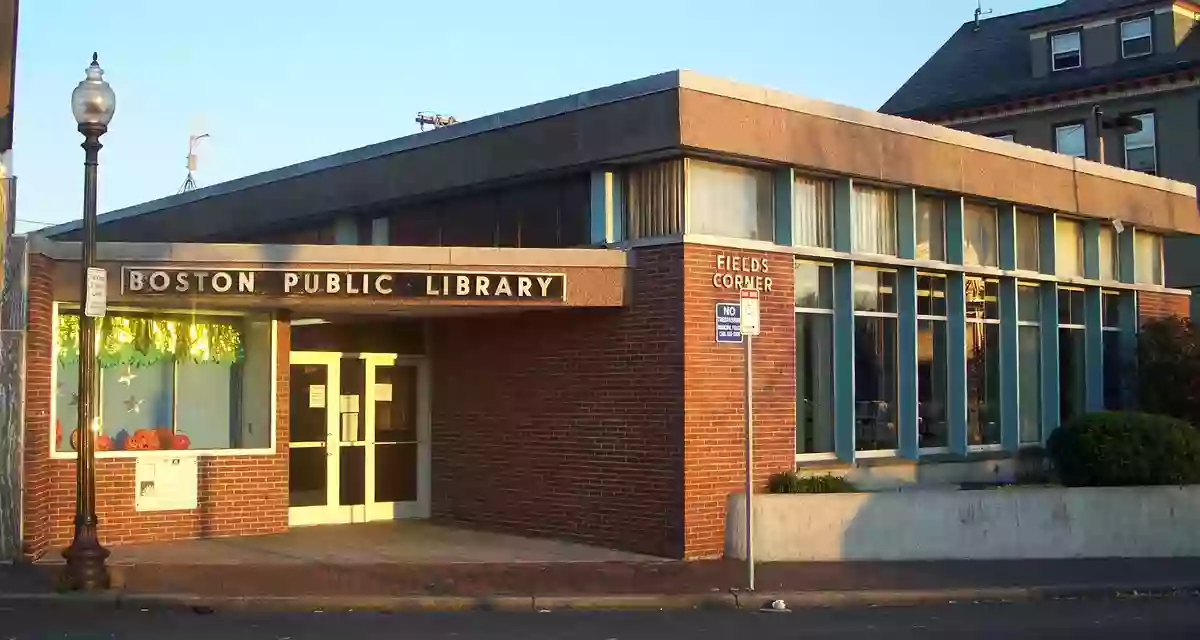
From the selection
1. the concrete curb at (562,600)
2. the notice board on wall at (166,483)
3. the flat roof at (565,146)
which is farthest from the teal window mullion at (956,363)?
the notice board on wall at (166,483)

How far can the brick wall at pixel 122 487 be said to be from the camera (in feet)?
47.5

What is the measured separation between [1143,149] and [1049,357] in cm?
1659

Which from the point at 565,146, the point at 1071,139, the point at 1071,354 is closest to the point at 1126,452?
the point at 1071,354

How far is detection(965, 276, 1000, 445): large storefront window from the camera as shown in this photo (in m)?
19.1

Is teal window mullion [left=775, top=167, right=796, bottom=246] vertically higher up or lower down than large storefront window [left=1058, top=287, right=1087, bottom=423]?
higher up

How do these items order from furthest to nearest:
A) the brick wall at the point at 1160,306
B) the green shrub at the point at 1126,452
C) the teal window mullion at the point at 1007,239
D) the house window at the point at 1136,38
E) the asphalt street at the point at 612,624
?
the house window at the point at 1136,38 < the brick wall at the point at 1160,306 < the teal window mullion at the point at 1007,239 < the green shrub at the point at 1126,452 < the asphalt street at the point at 612,624

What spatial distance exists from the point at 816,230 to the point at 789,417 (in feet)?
8.15

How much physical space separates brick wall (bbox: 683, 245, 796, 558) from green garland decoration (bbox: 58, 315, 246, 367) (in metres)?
6.05

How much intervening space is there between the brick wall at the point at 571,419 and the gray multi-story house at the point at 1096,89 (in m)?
20.6

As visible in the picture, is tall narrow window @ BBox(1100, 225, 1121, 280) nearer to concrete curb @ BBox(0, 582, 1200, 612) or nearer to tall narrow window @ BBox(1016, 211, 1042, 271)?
tall narrow window @ BBox(1016, 211, 1042, 271)

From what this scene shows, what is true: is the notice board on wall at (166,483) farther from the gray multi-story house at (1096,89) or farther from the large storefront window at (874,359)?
the gray multi-story house at (1096,89)

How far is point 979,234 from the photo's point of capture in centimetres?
1933

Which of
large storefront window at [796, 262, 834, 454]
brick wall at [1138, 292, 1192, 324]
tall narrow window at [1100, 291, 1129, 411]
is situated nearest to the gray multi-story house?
brick wall at [1138, 292, 1192, 324]

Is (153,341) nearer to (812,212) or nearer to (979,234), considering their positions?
(812,212)
